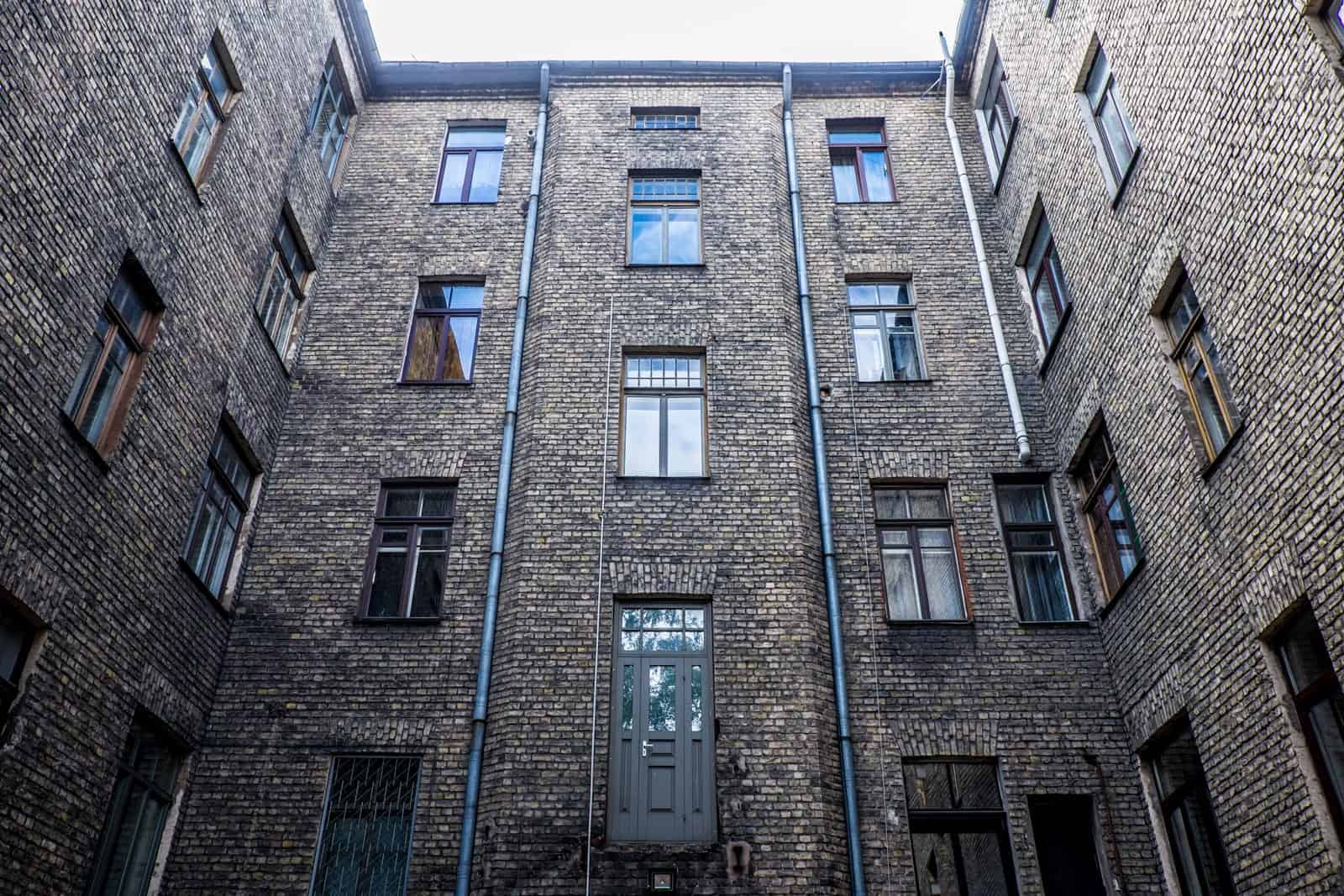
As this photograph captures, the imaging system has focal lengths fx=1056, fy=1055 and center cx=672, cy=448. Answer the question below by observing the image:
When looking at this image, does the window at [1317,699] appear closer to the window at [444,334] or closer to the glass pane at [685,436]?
the glass pane at [685,436]

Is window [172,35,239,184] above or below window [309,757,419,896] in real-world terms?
above

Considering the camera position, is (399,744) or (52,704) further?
(399,744)

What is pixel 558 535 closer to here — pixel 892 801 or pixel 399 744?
pixel 399 744

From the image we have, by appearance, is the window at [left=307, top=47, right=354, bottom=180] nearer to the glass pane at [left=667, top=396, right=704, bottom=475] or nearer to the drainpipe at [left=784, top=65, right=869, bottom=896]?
the glass pane at [left=667, top=396, right=704, bottom=475]

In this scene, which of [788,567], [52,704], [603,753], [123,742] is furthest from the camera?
[788,567]

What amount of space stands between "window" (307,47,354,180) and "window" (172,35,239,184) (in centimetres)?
259

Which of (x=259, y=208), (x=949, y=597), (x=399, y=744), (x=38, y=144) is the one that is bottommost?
(x=399, y=744)

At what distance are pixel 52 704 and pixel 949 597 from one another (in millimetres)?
9220

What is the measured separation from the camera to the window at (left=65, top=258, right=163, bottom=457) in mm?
9727

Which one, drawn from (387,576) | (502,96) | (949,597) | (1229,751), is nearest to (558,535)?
(387,576)

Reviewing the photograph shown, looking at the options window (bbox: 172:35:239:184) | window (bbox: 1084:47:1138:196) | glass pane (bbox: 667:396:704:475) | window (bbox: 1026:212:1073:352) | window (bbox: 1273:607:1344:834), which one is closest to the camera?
window (bbox: 1273:607:1344:834)

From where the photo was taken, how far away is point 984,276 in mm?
14812

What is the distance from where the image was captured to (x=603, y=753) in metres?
10.9

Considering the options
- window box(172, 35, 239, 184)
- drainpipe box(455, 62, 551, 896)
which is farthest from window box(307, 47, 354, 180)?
drainpipe box(455, 62, 551, 896)
